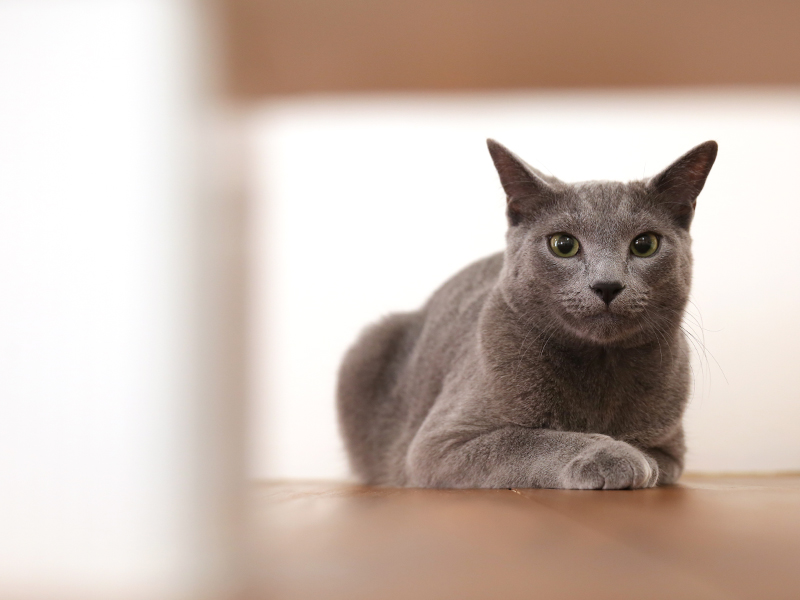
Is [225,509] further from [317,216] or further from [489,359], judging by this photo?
[317,216]

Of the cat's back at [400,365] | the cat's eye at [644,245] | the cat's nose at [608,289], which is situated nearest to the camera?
the cat's nose at [608,289]

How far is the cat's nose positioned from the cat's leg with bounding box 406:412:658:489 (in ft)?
0.88

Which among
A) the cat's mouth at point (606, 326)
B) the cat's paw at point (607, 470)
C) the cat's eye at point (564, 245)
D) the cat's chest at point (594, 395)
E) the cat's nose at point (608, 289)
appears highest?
the cat's eye at point (564, 245)

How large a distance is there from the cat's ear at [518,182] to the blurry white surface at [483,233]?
1.92 ft

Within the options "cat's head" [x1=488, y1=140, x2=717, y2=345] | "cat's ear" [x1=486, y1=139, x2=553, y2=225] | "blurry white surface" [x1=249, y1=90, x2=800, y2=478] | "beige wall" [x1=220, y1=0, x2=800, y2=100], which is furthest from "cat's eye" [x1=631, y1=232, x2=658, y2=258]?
"beige wall" [x1=220, y1=0, x2=800, y2=100]

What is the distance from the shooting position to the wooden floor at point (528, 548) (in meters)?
0.52

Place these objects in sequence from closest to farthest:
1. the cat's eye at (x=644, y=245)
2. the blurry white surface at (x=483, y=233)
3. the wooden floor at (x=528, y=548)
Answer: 1. the wooden floor at (x=528, y=548)
2. the cat's eye at (x=644, y=245)
3. the blurry white surface at (x=483, y=233)

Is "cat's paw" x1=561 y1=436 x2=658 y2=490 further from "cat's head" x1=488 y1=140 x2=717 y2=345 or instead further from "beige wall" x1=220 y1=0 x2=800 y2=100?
"beige wall" x1=220 y1=0 x2=800 y2=100

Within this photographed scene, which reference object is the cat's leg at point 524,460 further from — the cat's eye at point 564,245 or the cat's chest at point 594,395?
the cat's eye at point 564,245

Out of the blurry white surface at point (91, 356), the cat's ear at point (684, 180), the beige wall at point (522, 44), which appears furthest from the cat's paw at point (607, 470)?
the blurry white surface at point (91, 356)

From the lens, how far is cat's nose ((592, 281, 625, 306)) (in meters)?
1.42

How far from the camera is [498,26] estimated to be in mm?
405

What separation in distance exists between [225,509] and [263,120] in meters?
Result: 0.18

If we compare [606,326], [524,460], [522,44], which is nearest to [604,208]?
[606,326]
